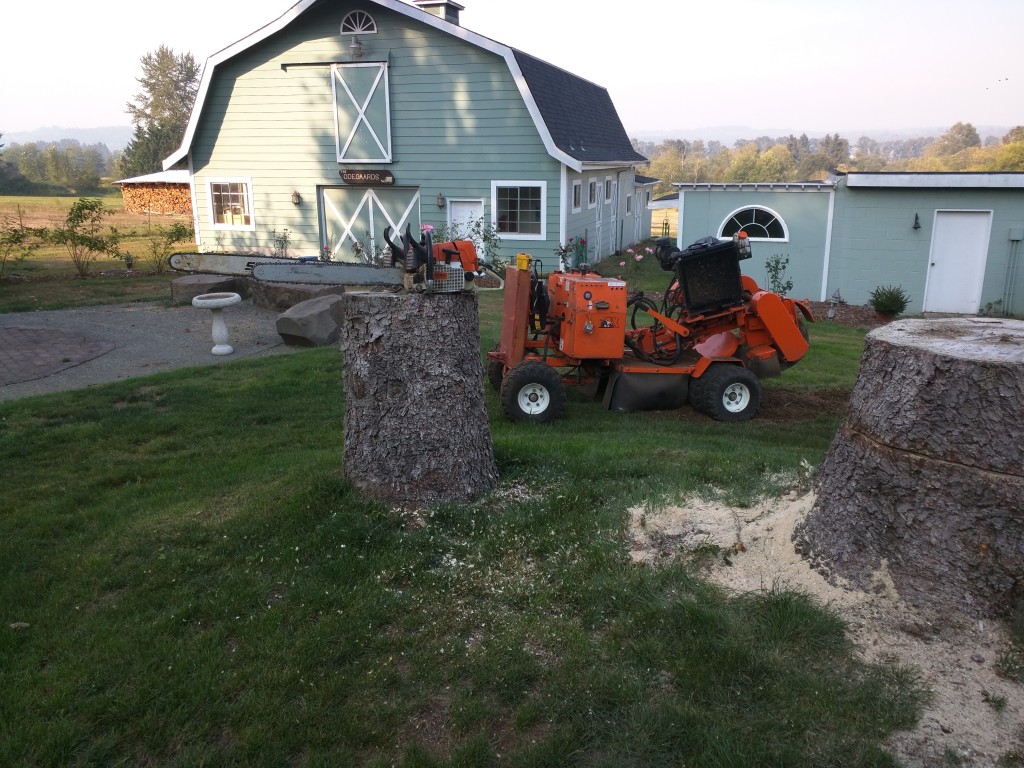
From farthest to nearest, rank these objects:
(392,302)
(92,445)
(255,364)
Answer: (255,364) → (92,445) → (392,302)

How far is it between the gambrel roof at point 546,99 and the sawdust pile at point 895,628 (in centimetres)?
1439

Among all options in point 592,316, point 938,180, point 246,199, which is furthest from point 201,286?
point 938,180

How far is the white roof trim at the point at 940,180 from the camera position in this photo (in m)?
15.8

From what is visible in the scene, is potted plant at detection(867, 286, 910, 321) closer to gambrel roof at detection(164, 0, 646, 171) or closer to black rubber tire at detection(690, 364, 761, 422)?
gambrel roof at detection(164, 0, 646, 171)

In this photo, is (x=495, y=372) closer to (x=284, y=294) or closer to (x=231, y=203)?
(x=284, y=294)

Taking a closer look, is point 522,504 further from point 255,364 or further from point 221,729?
point 255,364

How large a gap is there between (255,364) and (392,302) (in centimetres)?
582

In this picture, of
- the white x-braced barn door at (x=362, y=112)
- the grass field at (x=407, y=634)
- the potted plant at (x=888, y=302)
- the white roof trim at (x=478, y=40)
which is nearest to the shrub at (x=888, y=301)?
the potted plant at (x=888, y=302)

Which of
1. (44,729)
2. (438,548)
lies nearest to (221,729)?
(44,729)

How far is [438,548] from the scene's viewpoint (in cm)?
414

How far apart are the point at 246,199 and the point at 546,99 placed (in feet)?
26.1

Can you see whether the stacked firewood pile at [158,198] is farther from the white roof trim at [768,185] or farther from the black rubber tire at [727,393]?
the black rubber tire at [727,393]

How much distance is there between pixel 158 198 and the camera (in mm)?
33156

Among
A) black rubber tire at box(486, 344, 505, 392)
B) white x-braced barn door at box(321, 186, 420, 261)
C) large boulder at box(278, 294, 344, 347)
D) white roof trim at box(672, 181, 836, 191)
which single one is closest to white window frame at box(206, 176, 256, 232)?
white x-braced barn door at box(321, 186, 420, 261)
